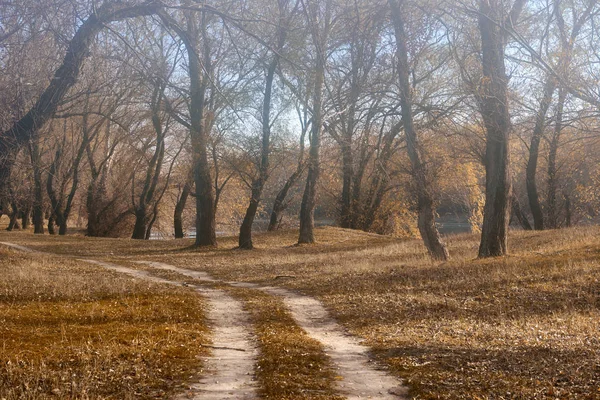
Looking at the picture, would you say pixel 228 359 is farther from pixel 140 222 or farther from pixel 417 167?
pixel 140 222

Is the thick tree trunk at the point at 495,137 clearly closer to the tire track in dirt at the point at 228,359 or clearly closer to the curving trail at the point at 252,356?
the curving trail at the point at 252,356

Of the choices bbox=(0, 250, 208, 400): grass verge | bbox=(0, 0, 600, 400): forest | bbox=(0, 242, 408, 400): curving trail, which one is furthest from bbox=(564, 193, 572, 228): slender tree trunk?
bbox=(0, 250, 208, 400): grass verge

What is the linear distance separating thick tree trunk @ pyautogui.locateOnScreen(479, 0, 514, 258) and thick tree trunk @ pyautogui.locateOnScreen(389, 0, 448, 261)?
1.44 meters

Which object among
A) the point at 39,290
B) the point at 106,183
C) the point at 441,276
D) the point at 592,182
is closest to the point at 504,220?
the point at 441,276

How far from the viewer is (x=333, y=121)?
17.2 m

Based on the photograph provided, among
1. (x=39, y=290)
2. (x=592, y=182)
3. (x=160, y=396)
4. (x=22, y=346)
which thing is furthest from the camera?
(x=592, y=182)

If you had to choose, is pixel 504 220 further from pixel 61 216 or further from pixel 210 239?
pixel 61 216

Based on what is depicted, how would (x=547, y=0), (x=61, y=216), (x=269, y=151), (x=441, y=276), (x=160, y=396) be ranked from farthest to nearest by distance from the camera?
(x=61, y=216), (x=269, y=151), (x=547, y=0), (x=441, y=276), (x=160, y=396)

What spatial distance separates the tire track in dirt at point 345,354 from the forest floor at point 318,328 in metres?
0.04

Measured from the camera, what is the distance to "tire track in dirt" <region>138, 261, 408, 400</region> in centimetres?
606

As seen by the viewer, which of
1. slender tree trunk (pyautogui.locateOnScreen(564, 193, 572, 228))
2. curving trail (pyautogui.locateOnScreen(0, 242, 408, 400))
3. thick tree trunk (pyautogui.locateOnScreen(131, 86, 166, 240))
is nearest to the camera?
curving trail (pyautogui.locateOnScreen(0, 242, 408, 400))

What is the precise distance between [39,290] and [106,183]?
1121 inches

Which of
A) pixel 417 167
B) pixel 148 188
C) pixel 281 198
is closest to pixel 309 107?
pixel 417 167

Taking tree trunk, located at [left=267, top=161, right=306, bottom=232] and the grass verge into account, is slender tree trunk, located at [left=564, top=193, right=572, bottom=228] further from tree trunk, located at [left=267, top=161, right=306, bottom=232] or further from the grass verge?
the grass verge
